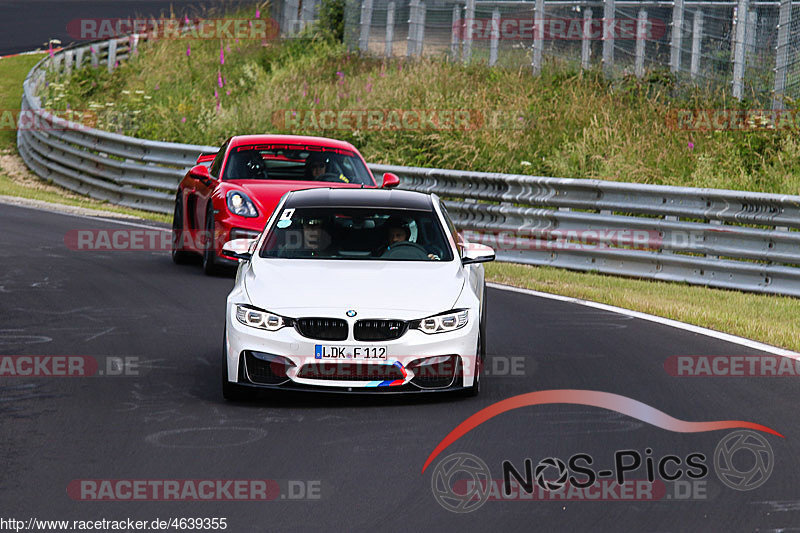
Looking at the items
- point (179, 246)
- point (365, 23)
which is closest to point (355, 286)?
point (179, 246)

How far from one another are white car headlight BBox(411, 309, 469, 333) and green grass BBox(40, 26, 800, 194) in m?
10.3

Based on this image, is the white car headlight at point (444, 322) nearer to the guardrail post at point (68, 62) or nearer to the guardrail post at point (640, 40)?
the guardrail post at point (640, 40)

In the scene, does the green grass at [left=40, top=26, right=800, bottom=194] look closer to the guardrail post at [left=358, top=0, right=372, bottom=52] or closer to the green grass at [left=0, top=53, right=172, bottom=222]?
the guardrail post at [left=358, top=0, right=372, bottom=52]

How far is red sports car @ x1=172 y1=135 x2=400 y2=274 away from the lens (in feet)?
47.1

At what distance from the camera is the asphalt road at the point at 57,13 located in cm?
4253

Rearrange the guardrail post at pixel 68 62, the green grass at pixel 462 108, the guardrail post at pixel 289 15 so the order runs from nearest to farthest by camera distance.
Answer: the green grass at pixel 462 108, the guardrail post at pixel 68 62, the guardrail post at pixel 289 15

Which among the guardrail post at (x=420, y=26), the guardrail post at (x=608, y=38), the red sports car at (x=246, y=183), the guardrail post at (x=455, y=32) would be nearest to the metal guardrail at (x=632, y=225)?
the red sports car at (x=246, y=183)

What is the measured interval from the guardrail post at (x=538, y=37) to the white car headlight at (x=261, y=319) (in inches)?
677

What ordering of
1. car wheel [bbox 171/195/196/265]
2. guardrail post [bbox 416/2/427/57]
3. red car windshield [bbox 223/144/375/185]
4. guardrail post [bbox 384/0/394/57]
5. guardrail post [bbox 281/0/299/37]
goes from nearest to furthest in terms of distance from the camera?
1. red car windshield [bbox 223/144/375/185]
2. car wheel [bbox 171/195/196/265]
3. guardrail post [bbox 416/2/427/57]
4. guardrail post [bbox 384/0/394/57]
5. guardrail post [bbox 281/0/299/37]

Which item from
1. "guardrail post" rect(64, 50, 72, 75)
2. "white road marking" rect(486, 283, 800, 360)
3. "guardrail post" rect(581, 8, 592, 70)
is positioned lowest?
"white road marking" rect(486, 283, 800, 360)

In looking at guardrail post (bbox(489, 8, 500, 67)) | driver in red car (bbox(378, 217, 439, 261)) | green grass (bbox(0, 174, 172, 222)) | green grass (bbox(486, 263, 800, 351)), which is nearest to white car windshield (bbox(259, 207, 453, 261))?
driver in red car (bbox(378, 217, 439, 261))

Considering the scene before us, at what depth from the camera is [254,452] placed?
7.15 m

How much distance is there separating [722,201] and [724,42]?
24.3ft

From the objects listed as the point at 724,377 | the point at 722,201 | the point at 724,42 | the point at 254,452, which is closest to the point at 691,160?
the point at 724,42
